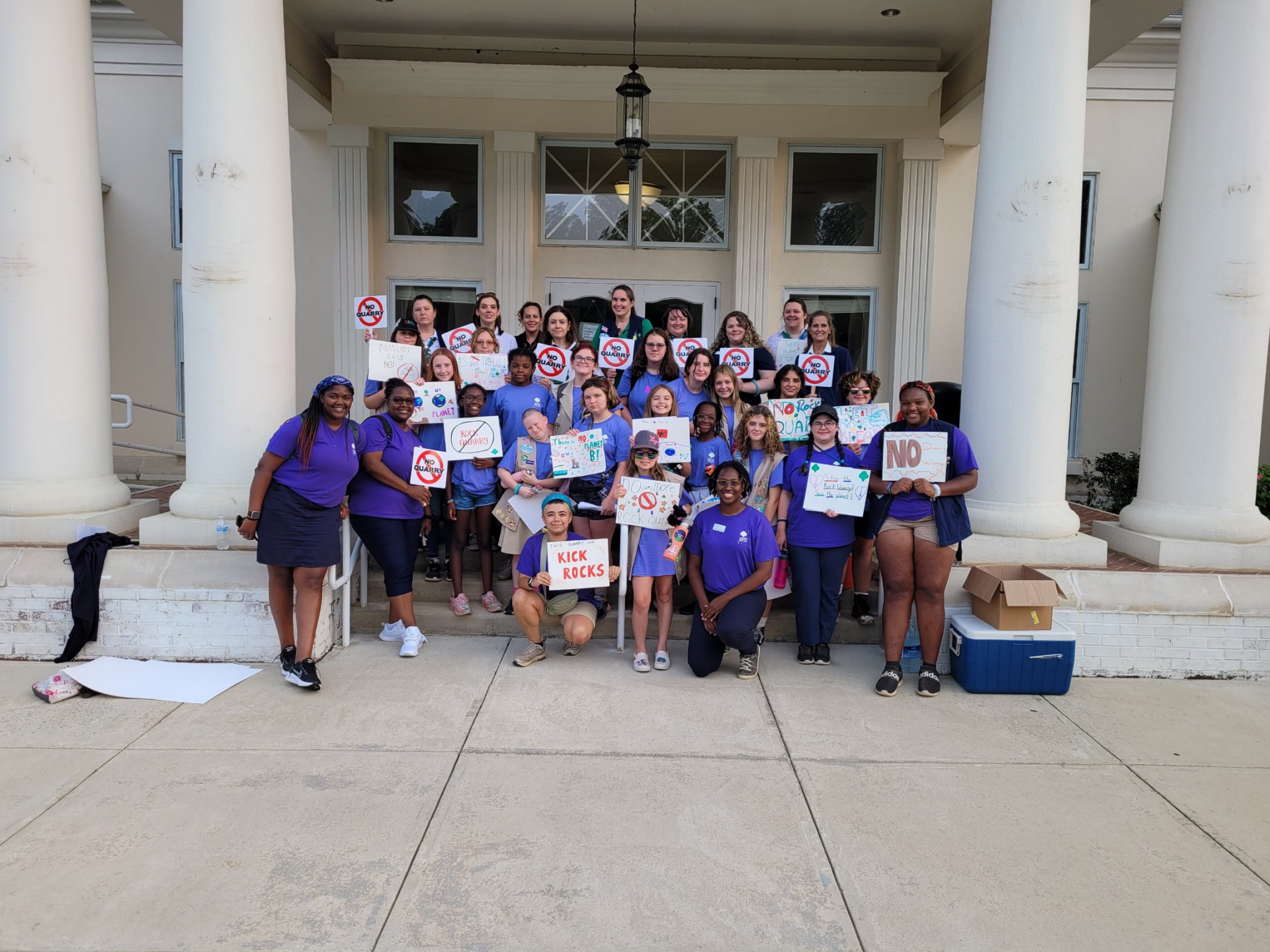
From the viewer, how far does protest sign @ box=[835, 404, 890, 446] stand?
5.89 metres

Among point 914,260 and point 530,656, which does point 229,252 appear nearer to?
point 530,656

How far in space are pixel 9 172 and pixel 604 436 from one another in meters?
4.58

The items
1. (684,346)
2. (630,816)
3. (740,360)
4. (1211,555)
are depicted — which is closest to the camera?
(630,816)

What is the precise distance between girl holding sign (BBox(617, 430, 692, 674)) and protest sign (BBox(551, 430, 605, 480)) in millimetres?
301

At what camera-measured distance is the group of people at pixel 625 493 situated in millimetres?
5355

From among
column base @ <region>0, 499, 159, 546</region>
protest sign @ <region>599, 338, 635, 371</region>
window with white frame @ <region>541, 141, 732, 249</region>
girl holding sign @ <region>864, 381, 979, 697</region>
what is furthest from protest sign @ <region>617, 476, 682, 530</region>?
window with white frame @ <region>541, 141, 732, 249</region>

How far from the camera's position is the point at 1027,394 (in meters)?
6.09

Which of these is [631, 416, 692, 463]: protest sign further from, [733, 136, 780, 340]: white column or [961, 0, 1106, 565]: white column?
[733, 136, 780, 340]: white column

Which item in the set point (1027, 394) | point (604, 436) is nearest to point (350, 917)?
point (604, 436)

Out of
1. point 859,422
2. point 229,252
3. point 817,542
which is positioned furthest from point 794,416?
point 229,252

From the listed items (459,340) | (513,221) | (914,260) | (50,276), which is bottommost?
(459,340)

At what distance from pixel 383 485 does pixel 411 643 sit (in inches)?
42.9

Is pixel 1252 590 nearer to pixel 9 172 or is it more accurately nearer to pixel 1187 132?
pixel 1187 132

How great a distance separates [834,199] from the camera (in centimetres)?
1085
